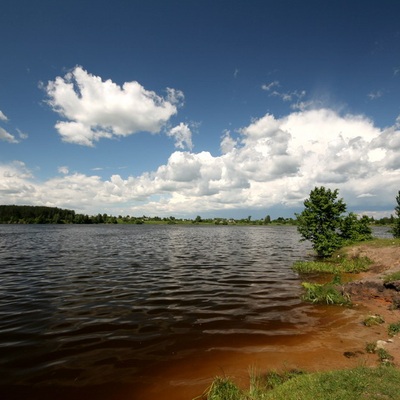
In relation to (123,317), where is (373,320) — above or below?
above

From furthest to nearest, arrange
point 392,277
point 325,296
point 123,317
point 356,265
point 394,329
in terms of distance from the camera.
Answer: point 356,265, point 392,277, point 325,296, point 123,317, point 394,329

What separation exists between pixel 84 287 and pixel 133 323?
8525 mm

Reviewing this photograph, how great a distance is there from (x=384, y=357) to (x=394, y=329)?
3.57m

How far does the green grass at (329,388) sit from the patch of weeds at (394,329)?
5.09 metres

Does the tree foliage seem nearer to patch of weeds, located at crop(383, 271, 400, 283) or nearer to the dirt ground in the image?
the dirt ground

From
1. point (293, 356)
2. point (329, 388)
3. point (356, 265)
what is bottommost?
point (293, 356)

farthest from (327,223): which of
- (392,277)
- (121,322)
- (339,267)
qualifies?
(121,322)

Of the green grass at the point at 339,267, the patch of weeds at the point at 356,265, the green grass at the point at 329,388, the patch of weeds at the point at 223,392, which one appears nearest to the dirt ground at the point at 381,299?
the patch of weeds at the point at 356,265

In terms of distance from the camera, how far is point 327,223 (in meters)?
37.5

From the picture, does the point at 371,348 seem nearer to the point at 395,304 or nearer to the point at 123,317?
the point at 395,304

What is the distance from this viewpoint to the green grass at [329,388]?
22.6 ft

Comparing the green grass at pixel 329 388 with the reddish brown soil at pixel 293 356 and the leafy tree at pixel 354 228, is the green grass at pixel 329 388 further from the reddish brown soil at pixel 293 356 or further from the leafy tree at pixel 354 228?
the leafy tree at pixel 354 228

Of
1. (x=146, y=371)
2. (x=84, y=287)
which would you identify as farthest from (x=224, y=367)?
(x=84, y=287)

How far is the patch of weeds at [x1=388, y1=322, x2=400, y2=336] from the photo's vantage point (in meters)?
12.5
